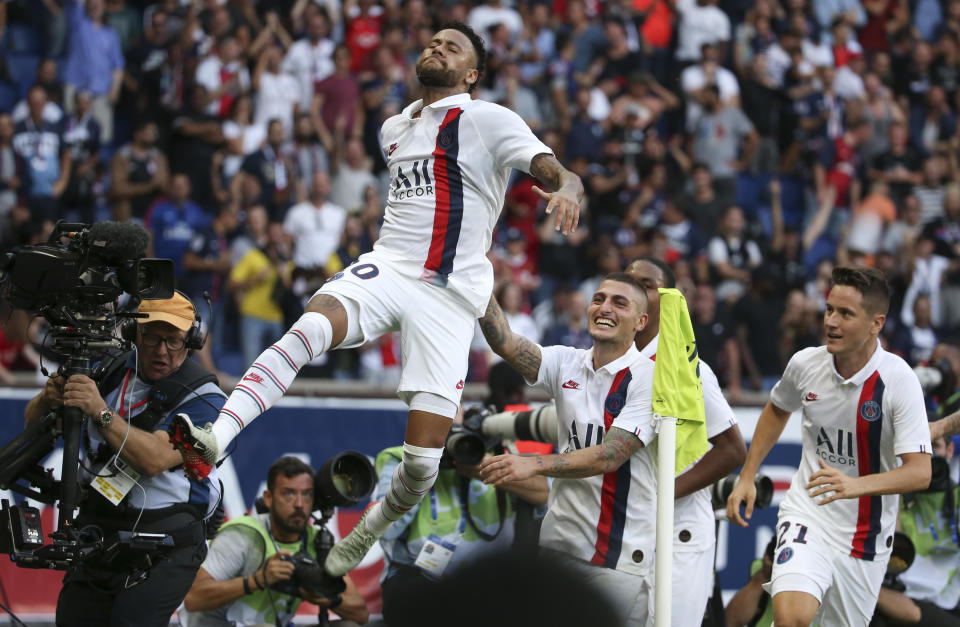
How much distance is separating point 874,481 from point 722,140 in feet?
33.5

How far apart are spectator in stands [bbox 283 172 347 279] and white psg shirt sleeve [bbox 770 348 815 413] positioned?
21.5ft

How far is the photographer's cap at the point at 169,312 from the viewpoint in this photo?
5977 millimetres

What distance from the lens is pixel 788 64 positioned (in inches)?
680

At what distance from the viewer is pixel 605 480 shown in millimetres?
6652

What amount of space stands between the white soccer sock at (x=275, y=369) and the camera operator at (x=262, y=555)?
5.95 feet

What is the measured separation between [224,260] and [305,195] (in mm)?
1383

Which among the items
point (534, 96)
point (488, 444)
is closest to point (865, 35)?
point (534, 96)

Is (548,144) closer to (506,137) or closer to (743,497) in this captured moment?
(743,497)

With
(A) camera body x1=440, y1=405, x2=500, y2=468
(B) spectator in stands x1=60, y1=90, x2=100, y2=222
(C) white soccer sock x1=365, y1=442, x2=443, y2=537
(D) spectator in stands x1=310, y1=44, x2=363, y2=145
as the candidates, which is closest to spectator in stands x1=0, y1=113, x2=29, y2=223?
(B) spectator in stands x1=60, y1=90, x2=100, y2=222

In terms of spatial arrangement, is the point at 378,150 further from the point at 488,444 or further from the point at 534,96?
the point at 488,444

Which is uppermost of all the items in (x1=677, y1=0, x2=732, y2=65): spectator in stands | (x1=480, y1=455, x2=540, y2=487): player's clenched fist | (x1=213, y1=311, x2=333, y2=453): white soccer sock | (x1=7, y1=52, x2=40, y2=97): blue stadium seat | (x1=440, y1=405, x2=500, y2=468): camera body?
(x1=677, y1=0, x2=732, y2=65): spectator in stands

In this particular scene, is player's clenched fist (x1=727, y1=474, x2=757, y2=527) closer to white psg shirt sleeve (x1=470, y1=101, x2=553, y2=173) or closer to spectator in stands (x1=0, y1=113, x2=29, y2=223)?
white psg shirt sleeve (x1=470, y1=101, x2=553, y2=173)

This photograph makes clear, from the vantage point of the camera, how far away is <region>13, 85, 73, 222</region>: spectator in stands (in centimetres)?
1250

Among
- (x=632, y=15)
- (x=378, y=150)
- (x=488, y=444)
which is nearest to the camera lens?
(x=488, y=444)
